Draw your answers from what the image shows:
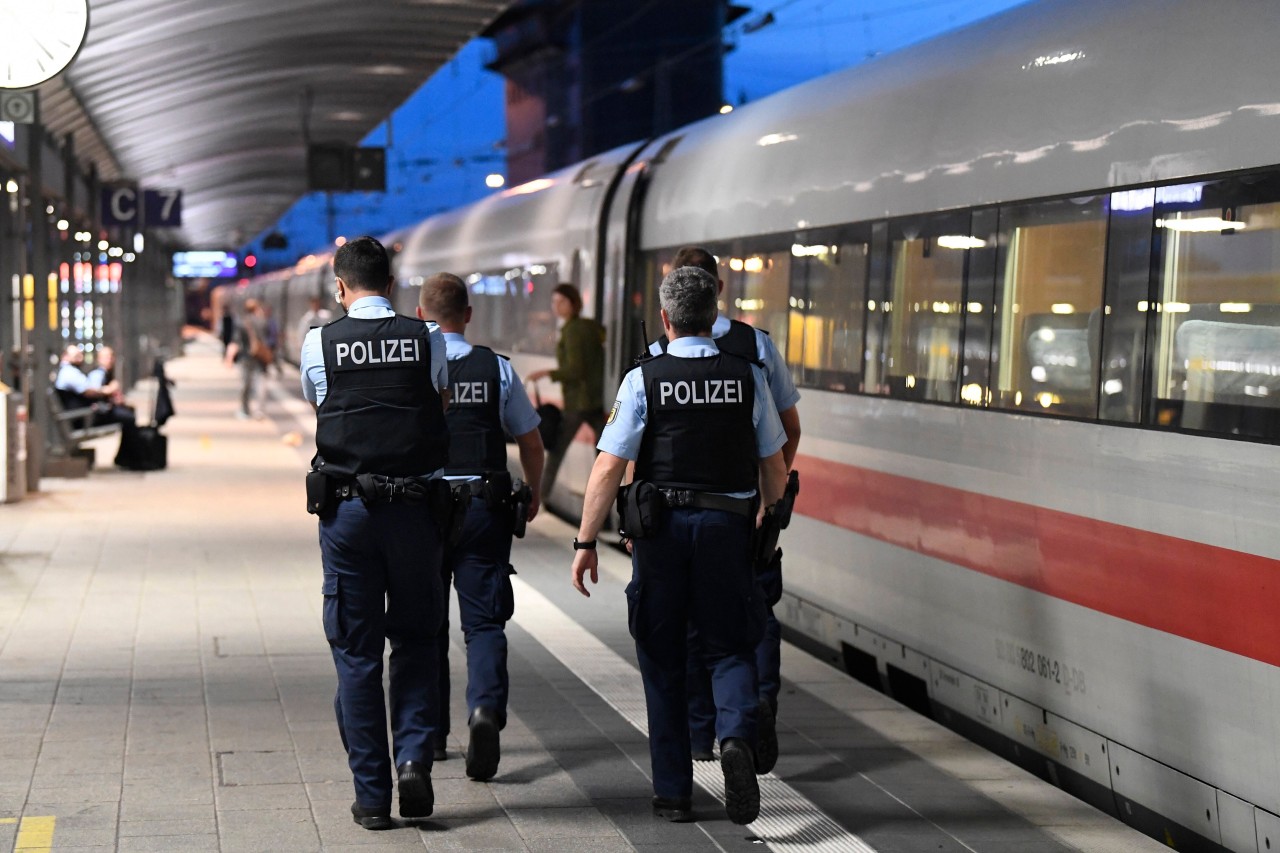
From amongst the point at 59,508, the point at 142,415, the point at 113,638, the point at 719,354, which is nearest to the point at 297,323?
the point at 142,415

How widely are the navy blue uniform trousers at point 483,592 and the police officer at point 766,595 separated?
28.4 inches

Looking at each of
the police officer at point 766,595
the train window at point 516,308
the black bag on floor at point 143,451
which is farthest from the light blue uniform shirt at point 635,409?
the black bag on floor at point 143,451

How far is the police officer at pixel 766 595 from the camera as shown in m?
6.68

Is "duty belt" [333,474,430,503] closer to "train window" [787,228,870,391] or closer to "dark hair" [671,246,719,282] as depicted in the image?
"dark hair" [671,246,719,282]

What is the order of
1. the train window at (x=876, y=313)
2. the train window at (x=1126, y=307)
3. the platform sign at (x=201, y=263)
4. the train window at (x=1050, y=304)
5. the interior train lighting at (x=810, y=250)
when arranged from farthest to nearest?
the platform sign at (x=201, y=263)
the interior train lighting at (x=810, y=250)
the train window at (x=876, y=313)
the train window at (x=1050, y=304)
the train window at (x=1126, y=307)

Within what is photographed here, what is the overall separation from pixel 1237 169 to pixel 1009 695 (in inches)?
96.9

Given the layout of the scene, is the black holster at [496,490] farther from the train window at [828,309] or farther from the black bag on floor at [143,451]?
the black bag on floor at [143,451]

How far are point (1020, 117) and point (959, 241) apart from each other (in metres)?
0.73

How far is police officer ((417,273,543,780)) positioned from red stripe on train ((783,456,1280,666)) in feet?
6.14

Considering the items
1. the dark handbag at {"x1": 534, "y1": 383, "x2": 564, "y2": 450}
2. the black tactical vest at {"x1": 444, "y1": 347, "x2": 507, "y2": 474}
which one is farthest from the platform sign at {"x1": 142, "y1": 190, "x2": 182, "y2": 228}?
the black tactical vest at {"x1": 444, "y1": 347, "x2": 507, "y2": 474}

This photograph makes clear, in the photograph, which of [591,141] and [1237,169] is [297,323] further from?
[1237,169]

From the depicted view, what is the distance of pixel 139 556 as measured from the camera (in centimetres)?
1249

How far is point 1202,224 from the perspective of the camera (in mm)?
5770

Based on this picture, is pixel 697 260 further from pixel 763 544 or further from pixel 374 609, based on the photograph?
pixel 374 609
